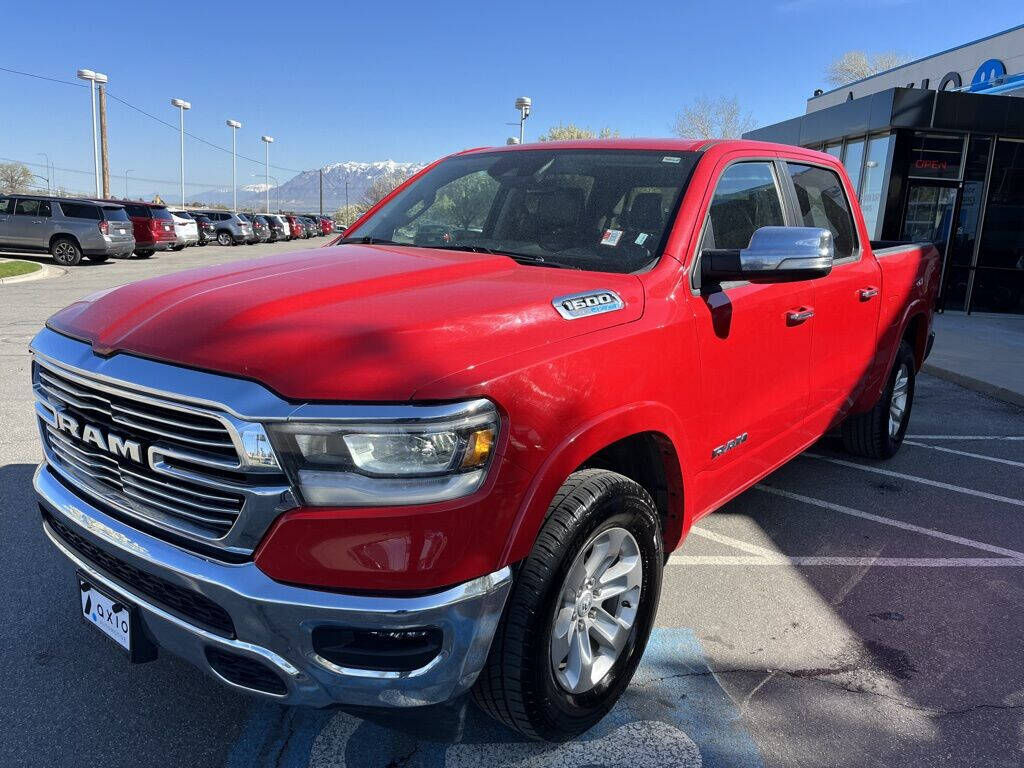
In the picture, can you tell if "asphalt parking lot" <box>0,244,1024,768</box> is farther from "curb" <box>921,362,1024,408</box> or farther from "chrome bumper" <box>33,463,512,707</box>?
"curb" <box>921,362,1024,408</box>

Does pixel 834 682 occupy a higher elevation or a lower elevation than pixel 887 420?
lower

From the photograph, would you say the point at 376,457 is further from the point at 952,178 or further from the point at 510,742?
the point at 952,178

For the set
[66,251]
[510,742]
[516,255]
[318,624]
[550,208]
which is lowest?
[510,742]

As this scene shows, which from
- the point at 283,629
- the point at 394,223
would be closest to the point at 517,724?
the point at 283,629

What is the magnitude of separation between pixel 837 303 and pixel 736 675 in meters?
1.96

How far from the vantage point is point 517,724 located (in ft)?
7.25

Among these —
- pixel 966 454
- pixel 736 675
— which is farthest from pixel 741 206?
pixel 966 454

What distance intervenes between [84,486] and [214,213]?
1499 inches

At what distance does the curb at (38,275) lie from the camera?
15945 millimetres

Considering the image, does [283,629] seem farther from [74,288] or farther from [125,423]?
[74,288]

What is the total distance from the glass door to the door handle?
12.1 metres

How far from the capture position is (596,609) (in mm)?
2492

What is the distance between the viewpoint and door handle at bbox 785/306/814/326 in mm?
3389

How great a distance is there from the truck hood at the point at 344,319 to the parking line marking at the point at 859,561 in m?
1.81
